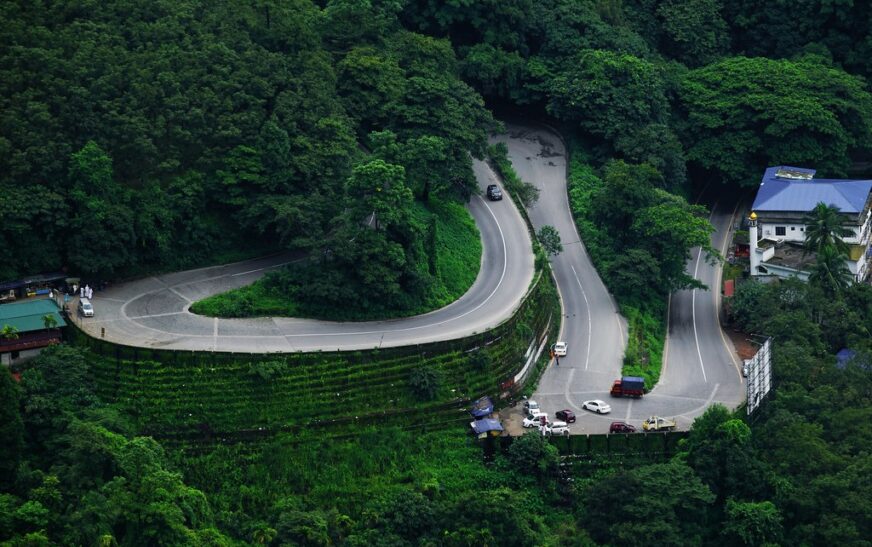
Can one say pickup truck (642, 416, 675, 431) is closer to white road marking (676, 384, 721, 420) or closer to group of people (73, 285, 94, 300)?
white road marking (676, 384, 721, 420)

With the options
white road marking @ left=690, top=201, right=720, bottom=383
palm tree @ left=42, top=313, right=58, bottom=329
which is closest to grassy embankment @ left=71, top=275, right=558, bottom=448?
palm tree @ left=42, top=313, right=58, bottom=329

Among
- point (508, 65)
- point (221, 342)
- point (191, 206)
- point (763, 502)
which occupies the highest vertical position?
point (508, 65)

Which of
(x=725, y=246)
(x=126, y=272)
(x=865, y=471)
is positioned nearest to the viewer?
(x=865, y=471)

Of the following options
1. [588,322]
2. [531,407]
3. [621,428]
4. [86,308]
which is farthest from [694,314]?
[86,308]

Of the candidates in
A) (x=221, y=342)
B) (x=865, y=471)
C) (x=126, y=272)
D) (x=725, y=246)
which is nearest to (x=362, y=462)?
(x=221, y=342)

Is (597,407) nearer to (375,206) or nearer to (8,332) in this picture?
(375,206)

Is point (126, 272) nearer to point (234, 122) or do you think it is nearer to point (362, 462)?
point (234, 122)
